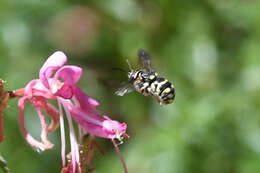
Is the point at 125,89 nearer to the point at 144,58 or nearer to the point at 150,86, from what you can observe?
the point at 150,86

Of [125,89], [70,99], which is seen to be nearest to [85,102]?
[70,99]

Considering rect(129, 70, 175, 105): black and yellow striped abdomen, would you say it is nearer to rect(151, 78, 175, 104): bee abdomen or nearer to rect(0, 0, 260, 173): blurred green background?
rect(151, 78, 175, 104): bee abdomen

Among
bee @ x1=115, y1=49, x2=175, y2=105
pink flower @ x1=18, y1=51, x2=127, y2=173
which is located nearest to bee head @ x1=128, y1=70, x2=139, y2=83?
bee @ x1=115, y1=49, x2=175, y2=105

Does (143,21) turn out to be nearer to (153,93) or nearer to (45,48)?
(45,48)

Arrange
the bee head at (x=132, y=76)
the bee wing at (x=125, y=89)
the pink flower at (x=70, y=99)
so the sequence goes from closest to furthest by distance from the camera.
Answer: the pink flower at (x=70, y=99), the bee wing at (x=125, y=89), the bee head at (x=132, y=76)

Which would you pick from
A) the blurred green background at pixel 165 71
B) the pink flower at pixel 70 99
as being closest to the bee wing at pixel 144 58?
the pink flower at pixel 70 99

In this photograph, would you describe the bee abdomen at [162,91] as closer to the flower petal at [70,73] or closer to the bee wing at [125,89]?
the bee wing at [125,89]

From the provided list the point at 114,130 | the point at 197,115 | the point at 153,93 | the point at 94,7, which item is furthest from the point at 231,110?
the point at 114,130
